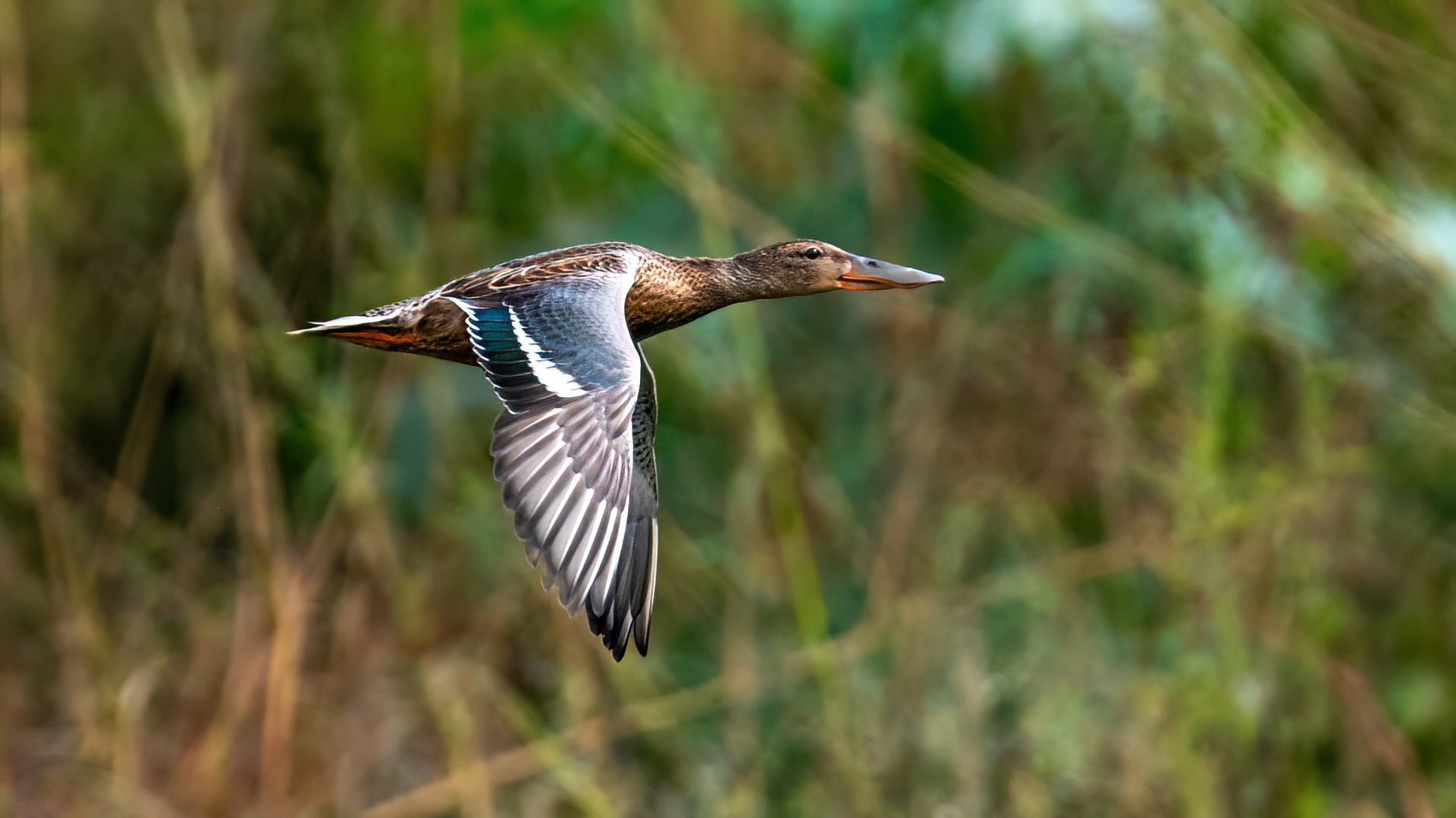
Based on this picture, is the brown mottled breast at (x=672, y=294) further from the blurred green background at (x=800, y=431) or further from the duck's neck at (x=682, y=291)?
the blurred green background at (x=800, y=431)

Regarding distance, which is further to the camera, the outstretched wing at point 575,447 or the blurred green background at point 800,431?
the blurred green background at point 800,431

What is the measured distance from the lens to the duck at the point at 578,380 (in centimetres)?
336

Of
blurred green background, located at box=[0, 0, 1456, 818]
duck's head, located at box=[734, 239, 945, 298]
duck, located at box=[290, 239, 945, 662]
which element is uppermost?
duck, located at box=[290, 239, 945, 662]

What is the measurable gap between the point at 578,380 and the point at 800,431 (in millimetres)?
2648

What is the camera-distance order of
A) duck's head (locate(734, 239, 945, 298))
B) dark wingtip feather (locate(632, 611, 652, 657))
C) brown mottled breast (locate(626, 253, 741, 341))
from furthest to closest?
duck's head (locate(734, 239, 945, 298)), brown mottled breast (locate(626, 253, 741, 341)), dark wingtip feather (locate(632, 611, 652, 657))

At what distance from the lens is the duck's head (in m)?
4.54

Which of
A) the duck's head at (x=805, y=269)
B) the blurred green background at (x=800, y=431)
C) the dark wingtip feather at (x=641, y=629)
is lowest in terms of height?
the blurred green background at (x=800, y=431)

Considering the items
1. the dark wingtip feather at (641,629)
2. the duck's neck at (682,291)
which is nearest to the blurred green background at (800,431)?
the duck's neck at (682,291)

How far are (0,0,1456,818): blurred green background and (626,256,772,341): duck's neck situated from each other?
2.74 feet

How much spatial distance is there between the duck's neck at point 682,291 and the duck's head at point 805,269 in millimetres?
18

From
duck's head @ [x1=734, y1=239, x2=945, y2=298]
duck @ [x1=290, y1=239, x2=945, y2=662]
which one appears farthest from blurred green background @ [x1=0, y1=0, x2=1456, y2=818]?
duck @ [x1=290, y1=239, x2=945, y2=662]

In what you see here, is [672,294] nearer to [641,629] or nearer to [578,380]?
[578,380]

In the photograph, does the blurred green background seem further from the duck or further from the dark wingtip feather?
the dark wingtip feather

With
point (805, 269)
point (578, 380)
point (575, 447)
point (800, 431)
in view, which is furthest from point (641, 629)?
point (800, 431)
